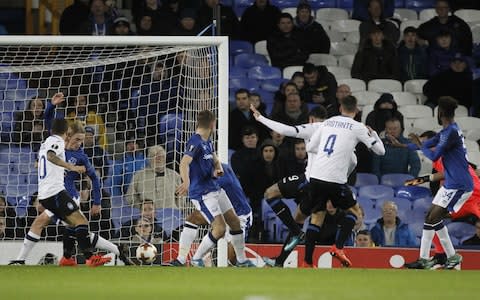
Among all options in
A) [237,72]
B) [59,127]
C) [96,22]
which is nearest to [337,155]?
[59,127]

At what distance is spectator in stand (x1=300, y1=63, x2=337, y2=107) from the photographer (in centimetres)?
1677

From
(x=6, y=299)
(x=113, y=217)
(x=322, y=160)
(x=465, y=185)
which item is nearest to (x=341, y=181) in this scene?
(x=322, y=160)

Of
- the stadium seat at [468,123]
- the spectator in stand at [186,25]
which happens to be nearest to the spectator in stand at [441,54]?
the stadium seat at [468,123]

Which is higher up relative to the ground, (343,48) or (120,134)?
(343,48)

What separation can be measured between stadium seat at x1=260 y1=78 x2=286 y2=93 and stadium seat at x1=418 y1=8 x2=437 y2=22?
2794 millimetres

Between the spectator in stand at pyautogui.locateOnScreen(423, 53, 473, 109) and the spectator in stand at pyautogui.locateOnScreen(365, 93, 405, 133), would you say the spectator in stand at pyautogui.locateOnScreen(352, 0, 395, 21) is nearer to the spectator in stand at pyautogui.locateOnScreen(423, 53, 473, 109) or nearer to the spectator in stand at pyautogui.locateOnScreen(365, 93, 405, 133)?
the spectator in stand at pyautogui.locateOnScreen(423, 53, 473, 109)

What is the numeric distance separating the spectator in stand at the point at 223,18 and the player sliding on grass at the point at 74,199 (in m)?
4.86

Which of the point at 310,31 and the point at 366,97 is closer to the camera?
the point at 366,97

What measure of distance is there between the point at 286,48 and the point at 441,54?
2.20 m

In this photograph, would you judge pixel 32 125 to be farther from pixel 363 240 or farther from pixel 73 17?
pixel 363 240

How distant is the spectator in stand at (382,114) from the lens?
1624 centimetres

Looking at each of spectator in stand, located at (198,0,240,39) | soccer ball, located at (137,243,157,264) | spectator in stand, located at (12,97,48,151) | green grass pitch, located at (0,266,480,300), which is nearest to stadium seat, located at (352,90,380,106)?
spectator in stand, located at (198,0,240,39)

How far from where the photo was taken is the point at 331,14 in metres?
18.8

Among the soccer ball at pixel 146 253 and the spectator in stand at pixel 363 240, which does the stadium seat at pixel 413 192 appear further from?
the soccer ball at pixel 146 253
